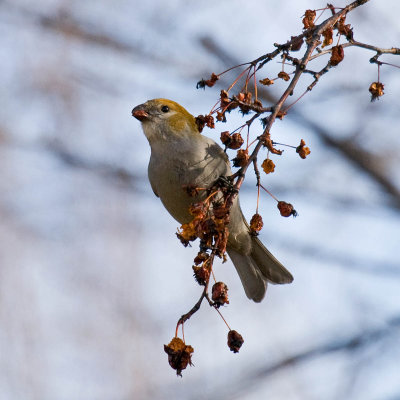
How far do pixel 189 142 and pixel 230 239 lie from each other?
0.61m

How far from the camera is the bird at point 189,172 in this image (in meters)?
3.59

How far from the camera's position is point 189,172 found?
141 inches

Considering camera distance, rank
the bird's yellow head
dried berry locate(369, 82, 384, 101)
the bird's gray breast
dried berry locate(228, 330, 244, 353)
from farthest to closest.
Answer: the bird's yellow head < the bird's gray breast < dried berry locate(369, 82, 384, 101) < dried berry locate(228, 330, 244, 353)

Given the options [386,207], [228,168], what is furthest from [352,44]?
[386,207]

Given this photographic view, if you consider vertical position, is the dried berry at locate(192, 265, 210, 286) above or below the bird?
below

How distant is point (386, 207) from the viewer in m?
4.75

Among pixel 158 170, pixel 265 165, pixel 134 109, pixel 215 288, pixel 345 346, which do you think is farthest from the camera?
pixel 345 346

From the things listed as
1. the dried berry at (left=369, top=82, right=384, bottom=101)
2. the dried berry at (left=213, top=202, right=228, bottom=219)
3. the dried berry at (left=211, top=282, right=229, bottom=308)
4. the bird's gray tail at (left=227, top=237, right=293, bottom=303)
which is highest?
the bird's gray tail at (left=227, top=237, right=293, bottom=303)

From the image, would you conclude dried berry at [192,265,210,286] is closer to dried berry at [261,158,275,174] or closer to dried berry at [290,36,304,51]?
dried berry at [261,158,275,174]

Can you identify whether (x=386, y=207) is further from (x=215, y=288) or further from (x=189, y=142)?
(x=215, y=288)

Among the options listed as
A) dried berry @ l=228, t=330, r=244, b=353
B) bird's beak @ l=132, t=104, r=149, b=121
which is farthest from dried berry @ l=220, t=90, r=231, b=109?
bird's beak @ l=132, t=104, r=149, b=121

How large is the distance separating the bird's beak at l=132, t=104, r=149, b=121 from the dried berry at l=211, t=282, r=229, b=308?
5.65 feet

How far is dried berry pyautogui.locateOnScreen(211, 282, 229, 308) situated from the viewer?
90.9 inches

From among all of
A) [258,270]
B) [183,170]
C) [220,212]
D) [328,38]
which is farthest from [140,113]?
[220,212]
